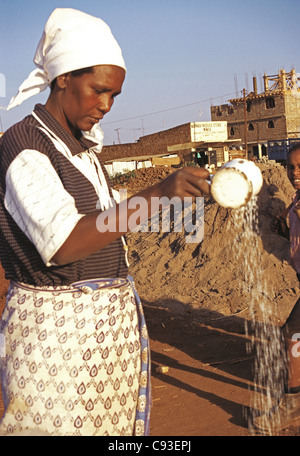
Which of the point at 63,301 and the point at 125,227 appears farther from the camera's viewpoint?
the point at 63,301

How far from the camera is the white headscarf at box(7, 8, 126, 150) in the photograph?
162 centimetres

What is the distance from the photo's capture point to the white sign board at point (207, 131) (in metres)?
34.9

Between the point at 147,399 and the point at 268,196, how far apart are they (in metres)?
6.44

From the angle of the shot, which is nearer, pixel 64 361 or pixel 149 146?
pixel 64 361

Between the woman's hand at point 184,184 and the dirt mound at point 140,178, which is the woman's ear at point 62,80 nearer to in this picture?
the woman's hand at point 184,184

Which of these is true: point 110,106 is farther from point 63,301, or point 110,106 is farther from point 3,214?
point 63,301

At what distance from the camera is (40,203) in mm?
→ 1434

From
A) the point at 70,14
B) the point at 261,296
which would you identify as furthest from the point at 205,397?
the point at 70,14

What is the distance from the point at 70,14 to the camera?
1669 mm

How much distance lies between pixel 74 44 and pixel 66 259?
2.16 feet
